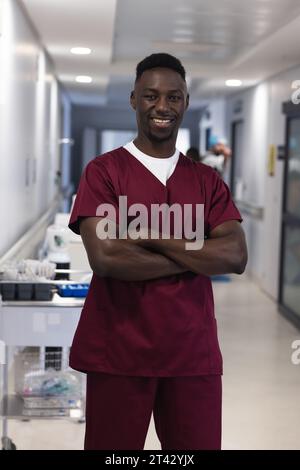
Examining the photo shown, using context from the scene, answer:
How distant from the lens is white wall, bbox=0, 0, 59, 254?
437cm

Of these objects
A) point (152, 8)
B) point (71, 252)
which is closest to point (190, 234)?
point (71, 252)

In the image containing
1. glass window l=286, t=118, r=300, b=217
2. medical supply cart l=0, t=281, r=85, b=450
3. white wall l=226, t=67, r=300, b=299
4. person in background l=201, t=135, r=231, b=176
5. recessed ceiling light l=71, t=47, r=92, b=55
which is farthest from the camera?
person in background l=201, t=135, r=231, b=176

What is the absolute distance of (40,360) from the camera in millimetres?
3984

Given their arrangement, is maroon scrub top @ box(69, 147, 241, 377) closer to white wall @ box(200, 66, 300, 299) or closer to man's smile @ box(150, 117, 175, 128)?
man's smile @ box(150, 117, 175, 128)

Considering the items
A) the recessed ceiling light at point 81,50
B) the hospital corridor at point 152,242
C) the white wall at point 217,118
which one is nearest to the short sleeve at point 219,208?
the hospital corridor at point 152,242

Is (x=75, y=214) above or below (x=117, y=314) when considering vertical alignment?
above

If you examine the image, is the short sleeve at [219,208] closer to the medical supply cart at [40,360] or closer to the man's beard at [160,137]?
the man's beard at [160,137]

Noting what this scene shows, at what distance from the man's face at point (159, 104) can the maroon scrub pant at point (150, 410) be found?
67cm

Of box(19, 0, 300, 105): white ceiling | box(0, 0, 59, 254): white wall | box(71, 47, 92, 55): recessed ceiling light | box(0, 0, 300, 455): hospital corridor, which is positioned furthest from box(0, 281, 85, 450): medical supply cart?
box(71, 47, 92, 55): recessed ceiling light

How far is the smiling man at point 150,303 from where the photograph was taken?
195 centimetres

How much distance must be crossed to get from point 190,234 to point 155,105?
37 cm

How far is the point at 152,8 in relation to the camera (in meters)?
5.46

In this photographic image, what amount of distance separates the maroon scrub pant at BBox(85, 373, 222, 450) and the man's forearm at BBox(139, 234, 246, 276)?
30 cm
